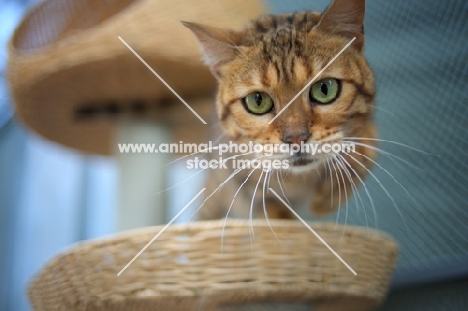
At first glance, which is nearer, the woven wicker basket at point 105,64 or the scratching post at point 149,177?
the scratching post at point 149,177

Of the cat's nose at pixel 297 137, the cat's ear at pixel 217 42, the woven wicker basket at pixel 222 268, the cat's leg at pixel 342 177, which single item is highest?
→ the cat's ear at pixel 217 42

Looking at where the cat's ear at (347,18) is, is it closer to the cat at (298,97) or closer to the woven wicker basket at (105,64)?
the cat at (298,97)

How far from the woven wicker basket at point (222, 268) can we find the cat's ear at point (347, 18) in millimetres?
232

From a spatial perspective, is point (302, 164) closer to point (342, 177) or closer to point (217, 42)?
point (342, 177)

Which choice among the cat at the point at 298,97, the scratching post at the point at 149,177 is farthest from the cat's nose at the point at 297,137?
the scratching post at the point at 149,177

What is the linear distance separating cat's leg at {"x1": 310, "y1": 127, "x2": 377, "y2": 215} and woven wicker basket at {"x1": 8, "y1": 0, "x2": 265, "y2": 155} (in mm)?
200

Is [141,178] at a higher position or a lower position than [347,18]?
lower

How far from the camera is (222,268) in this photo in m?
0.58

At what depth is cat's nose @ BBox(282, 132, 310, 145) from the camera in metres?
0.57

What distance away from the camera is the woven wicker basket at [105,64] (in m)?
0.72

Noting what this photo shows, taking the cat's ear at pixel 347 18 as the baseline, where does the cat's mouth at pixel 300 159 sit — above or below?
below

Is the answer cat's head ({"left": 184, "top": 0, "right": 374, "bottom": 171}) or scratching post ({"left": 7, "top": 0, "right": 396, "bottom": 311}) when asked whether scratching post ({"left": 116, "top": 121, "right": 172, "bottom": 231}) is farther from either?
cat's head ({"left": 184, "top": 0, "right": 374, "bottom": 171})

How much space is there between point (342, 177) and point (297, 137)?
11 cm

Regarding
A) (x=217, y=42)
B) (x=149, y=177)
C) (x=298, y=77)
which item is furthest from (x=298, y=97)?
(x=149, y=177)
